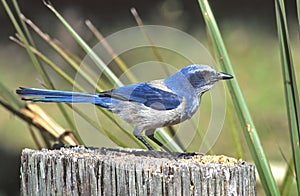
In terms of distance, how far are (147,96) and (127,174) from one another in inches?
20.7

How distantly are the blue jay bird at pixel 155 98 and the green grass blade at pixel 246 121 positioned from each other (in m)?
0.20

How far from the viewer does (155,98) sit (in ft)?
9.30

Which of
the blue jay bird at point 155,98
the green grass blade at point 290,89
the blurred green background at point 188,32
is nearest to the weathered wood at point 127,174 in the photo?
the blue jay bird at point 155,98

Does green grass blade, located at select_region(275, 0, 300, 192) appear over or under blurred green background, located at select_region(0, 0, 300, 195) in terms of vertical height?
under

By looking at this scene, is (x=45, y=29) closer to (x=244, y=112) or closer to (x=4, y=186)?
(x=4, y=186)

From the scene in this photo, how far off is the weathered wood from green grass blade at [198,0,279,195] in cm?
37

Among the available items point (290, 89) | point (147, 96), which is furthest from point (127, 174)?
point (290, 89)

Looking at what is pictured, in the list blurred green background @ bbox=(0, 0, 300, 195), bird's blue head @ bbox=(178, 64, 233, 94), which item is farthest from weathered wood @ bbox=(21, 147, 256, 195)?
blurred green background @ bbox=(0, 0, 300, 195)

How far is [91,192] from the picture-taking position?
243cm

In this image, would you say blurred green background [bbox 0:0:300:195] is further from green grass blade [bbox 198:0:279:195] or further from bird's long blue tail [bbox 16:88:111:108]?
bird's long blue tail [bbox 16:88:111:108]

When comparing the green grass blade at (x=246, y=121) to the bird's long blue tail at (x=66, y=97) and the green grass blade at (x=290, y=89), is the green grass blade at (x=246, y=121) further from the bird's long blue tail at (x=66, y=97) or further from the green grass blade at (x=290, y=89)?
the bird's long blue tail at (x=66, y=97)

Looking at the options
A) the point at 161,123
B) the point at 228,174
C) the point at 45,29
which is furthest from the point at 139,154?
the point at 45,29

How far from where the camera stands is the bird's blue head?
2740 mm

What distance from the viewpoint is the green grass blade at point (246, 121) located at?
113 inches
